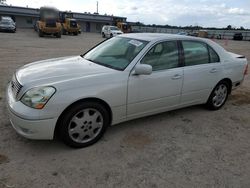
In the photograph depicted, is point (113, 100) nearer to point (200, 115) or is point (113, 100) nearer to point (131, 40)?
point (131, 40)

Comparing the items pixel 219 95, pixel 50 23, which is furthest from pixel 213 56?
pixel 50 23

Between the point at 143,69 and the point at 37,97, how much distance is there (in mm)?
1439

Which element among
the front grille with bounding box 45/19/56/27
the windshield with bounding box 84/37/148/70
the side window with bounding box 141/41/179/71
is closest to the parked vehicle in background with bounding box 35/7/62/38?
the front grille with bounding box 45/19/56/27

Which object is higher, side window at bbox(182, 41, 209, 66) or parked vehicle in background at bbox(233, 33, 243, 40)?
side window at bbox(182, 41, 209, 66)

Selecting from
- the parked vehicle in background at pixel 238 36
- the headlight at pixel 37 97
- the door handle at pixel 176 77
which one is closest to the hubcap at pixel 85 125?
the headlight at pixel 37 97

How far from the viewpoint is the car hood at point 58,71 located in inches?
118

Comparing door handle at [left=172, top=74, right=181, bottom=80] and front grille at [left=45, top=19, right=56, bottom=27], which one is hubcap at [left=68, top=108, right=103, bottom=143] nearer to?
door handle at [left=172, top=74, right=181, bottom=80]

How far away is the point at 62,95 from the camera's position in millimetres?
2799

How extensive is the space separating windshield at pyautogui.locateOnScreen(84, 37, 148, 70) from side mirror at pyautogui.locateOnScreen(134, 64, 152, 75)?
0.21m

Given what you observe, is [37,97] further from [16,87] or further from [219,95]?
[219,95]

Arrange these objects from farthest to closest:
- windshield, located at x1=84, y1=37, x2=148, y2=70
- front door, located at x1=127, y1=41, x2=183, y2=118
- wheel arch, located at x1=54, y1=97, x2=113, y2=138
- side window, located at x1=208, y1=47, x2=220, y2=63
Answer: side window, located at x1=208, y1=47, x2=220, y2=63 → windshield, located at x1=84, y1=37, x2=148, y2=70 → front door, located at x1=127, y1=41, x2=183, y2=118 → wheel arch, located at x1=54, y1=97, x2=113, y2=138

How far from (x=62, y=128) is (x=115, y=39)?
2064 mm

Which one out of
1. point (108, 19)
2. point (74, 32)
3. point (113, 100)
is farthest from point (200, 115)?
point (108, 19)

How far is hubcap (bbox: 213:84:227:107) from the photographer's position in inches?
183
